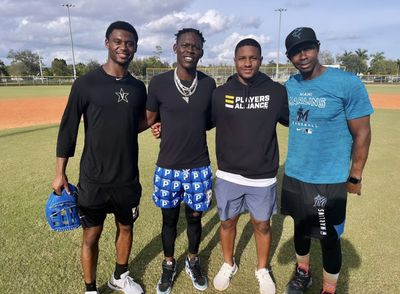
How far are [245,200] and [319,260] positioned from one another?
122 centimetres

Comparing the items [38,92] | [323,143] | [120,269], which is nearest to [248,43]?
[323,143]

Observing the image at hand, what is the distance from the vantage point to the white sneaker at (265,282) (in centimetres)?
303

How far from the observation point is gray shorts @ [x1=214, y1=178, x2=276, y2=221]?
117 inches

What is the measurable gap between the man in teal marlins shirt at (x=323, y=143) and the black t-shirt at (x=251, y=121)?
0.46ft

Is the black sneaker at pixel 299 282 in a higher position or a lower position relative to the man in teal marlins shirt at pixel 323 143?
lower

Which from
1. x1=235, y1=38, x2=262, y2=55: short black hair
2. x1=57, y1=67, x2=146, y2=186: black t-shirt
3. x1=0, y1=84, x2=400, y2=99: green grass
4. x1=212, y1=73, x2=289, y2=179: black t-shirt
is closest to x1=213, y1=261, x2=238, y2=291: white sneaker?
x1=212, y1=73, x2=289, y2=179: black t-shirt

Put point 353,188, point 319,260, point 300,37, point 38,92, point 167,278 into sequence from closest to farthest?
point 300,37, point 353,188, point 167,278, point 319,260, point 38,92

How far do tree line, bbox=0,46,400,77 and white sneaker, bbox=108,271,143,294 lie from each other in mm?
62638

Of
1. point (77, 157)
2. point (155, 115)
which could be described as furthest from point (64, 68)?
point (155, 115)

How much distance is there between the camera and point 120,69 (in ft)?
8.90

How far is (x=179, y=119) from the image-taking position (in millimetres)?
2912

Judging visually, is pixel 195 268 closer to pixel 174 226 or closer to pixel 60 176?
pixel 174 226

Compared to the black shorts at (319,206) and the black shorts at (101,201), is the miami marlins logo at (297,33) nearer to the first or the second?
the black shorts at (319,206)

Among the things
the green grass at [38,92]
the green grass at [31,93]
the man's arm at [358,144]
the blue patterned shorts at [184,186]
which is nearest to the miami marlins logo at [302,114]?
the man's arm at [358,144]
